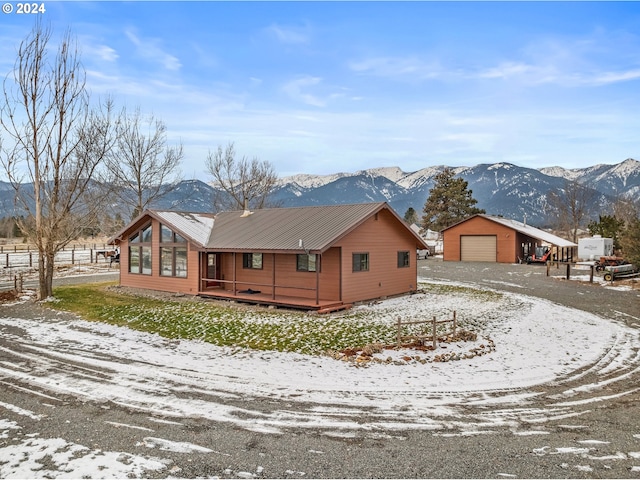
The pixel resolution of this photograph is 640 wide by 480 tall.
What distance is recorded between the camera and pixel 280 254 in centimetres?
2020

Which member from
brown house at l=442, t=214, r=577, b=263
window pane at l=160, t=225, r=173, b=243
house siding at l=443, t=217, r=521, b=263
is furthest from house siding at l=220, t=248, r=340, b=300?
house siding at l=443, t=217, r=521, b=263

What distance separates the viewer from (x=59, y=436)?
6672 mm

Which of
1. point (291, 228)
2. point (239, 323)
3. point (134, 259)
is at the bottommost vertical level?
point (239, 323)

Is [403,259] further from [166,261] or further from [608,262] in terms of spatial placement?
[608,262]

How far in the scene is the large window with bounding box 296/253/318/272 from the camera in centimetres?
1906

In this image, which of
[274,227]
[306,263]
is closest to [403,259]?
[306,263]

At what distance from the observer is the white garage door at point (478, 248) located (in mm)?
44250

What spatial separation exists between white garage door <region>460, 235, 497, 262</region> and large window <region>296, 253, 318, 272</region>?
3067cm

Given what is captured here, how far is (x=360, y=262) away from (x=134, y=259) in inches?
505

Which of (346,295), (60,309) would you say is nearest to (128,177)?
(60,309)

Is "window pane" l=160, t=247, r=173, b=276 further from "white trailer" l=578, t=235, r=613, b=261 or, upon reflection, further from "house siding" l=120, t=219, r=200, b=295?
"white trailer" l=578, t=235, r=613, b=261

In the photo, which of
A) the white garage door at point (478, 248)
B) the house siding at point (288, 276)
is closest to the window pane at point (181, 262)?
the house siding at point (288, 276)

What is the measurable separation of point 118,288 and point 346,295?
13.5 metres

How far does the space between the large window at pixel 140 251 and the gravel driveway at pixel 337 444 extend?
49.0 ft
